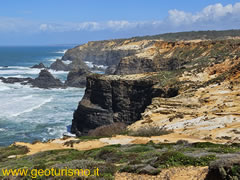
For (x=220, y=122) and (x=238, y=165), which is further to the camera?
(x=220, y=122)

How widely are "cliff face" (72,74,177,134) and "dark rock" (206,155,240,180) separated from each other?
28.7 m

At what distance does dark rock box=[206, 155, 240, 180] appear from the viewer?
7.57 metres

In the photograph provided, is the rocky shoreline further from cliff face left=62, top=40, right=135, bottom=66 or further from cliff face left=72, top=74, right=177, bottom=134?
cliff face left=62, top=40, right=135, bottom=66

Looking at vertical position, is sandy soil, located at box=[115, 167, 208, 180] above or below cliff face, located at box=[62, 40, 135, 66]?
below

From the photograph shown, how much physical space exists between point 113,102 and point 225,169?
32.0 meters

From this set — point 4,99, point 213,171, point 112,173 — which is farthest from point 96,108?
point 213,171

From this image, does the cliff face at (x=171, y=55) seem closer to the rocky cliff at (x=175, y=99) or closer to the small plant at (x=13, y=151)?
the rocky cliff at (x=175, y=99)

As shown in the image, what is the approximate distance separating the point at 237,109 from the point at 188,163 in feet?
46.2

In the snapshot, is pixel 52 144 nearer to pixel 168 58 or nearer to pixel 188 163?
pixel 188 163

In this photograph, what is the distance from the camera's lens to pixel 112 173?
1020 centimetres

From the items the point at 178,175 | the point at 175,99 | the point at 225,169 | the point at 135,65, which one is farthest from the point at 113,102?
the point at 225,169

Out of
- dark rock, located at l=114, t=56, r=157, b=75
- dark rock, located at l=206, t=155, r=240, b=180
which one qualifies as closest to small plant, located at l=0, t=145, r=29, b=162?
dark rock, located at l=206, t=155, r=240, b=180

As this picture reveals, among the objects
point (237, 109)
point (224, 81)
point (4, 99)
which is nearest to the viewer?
point (237, 109)

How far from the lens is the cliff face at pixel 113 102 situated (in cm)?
3797
